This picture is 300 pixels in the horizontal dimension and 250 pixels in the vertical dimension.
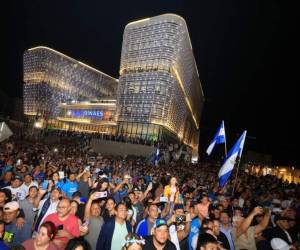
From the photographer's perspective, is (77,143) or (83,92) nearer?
(77,143)

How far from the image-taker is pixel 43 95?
102 m

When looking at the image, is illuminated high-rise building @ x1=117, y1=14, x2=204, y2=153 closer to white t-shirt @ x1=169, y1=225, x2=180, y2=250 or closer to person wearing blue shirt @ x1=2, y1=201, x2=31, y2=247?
person wearing blue shirt @ x1=2, y1=201, x2=31, y2=247

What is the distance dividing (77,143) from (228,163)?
3872 cm

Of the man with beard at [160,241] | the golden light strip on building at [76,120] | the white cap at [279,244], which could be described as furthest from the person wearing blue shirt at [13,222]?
the golden light strip on building at [76,120]

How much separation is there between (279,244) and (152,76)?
6112cm

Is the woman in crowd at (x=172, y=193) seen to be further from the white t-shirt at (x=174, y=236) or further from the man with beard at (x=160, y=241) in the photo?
the man with beard at (x=160, y=241)

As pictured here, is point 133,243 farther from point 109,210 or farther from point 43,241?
point 109,210

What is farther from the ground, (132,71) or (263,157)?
(132,71)

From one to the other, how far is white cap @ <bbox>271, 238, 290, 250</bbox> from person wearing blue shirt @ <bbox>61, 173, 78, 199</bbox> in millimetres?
5444

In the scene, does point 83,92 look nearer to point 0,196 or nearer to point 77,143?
point 77,143

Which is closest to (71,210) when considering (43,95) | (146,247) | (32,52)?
(146,247)

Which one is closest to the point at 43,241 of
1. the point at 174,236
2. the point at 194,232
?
the point at 174,236

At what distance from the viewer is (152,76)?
213ft

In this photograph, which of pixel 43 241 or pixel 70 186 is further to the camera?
pixel 70 186
